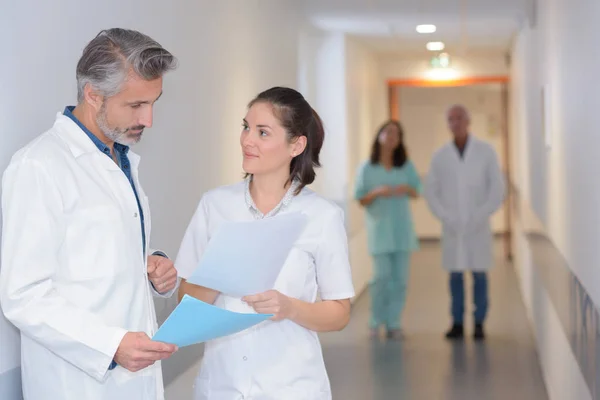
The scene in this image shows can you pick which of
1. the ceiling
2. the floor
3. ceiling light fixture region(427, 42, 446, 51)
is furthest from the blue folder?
ceiling light fixture region(427, 42, 446, 51)

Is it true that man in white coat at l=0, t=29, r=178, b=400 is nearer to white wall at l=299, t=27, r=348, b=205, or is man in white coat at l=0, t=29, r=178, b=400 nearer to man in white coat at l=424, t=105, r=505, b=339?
man in white coat at l=424, t=105, r=505, b=339

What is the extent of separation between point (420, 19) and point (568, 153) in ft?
14.1

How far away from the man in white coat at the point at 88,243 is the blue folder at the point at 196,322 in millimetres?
A: 43

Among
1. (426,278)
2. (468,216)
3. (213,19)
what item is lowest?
(426,278)

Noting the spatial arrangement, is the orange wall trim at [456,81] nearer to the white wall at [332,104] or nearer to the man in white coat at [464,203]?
the white wall at [332,104]

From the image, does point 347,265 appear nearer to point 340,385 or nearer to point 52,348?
point 52,348

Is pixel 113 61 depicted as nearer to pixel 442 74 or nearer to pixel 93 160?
pixel 93 160

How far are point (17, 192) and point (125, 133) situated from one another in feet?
1.09

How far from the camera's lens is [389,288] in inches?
288

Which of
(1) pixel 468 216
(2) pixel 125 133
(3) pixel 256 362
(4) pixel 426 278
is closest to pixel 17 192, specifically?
(2) pixel 125 133

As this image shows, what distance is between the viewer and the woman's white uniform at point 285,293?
2535 mm

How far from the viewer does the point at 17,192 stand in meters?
2.03

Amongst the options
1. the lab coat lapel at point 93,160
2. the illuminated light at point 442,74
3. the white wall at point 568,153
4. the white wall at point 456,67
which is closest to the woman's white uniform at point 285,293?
the lab coat lapel at point 93,160

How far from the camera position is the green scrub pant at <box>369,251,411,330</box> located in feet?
23.9
